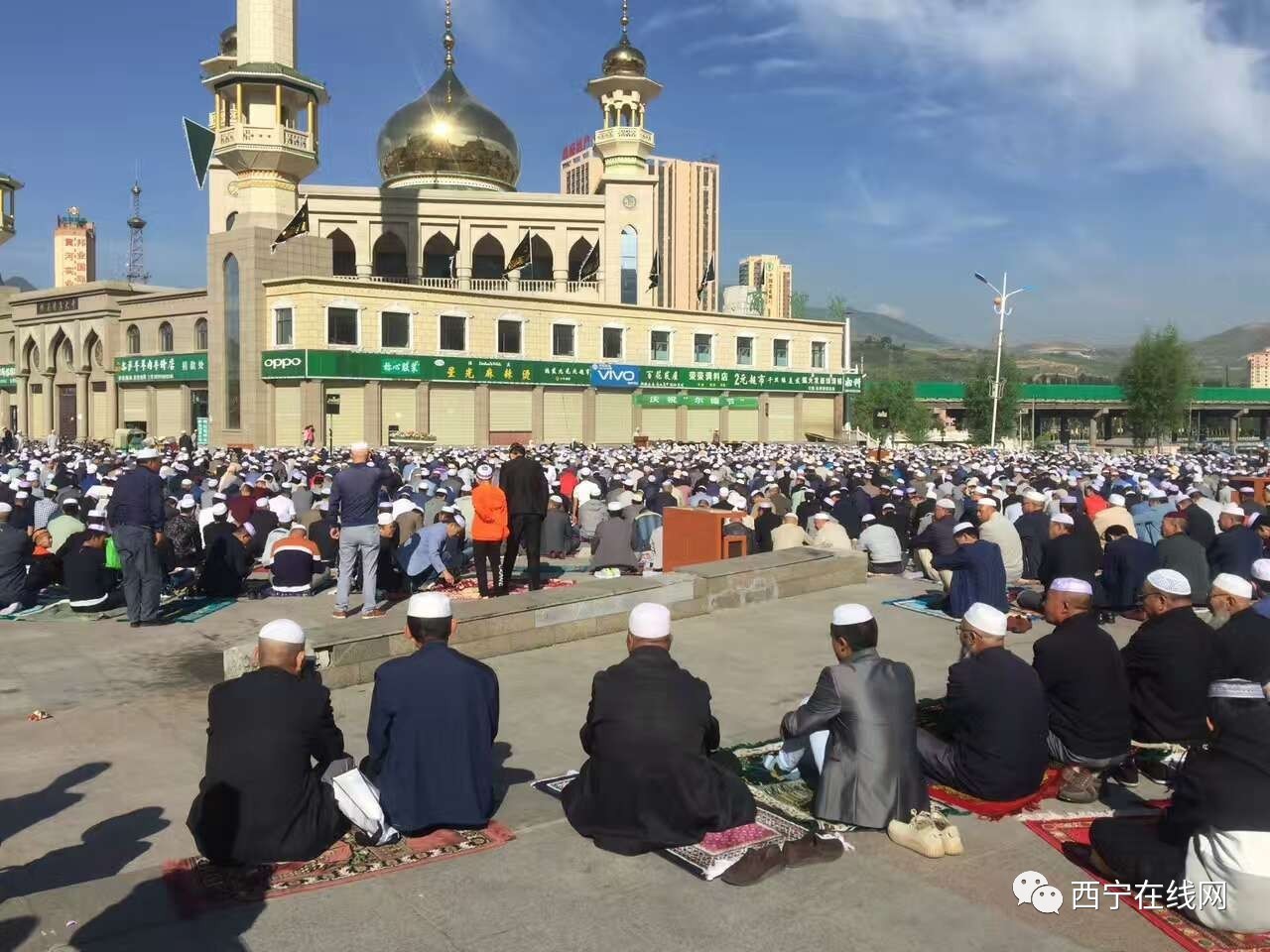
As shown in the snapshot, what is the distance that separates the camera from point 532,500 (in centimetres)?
1112

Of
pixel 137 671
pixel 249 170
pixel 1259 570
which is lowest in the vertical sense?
pixel 137 671

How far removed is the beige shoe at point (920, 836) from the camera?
4738 millimetres

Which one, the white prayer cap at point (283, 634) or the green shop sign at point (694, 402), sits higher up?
the green shop sign at point (694, 402)

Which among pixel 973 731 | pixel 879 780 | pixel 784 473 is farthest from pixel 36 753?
pixel 784 473

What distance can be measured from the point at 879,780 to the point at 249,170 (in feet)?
145

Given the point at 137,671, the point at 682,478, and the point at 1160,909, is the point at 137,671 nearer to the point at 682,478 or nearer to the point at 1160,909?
the point at 1160,909

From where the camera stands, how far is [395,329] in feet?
149

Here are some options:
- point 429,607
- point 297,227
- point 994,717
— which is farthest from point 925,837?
point 297,227

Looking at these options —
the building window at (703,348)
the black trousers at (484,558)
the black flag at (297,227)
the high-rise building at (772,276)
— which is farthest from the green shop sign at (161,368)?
the high-rise building at (772,276)

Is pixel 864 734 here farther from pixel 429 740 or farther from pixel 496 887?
pixel 429 740

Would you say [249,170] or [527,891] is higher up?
[249,170]

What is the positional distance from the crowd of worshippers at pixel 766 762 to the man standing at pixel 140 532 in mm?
6202

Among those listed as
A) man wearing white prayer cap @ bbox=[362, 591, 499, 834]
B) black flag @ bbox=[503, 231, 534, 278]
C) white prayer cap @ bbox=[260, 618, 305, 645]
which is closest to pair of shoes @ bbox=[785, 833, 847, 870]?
man wearing white prayer cap @ bbox=[362, 591, 499, 834]

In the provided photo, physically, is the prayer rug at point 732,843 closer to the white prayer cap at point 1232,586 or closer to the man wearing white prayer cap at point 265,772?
the man wearing white prayer cap at point 265,772
